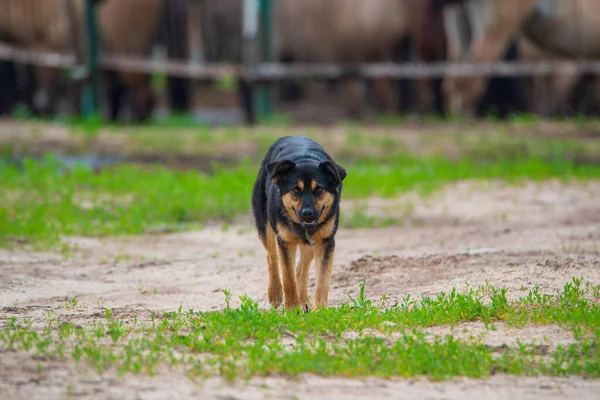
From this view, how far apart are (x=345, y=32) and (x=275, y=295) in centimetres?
1301

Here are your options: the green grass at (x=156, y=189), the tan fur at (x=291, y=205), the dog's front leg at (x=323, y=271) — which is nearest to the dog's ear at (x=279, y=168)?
the tan fur at (x=291, y=205)

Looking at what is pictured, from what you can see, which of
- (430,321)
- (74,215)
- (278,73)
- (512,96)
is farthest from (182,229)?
(512,96)

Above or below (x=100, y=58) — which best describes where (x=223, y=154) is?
below

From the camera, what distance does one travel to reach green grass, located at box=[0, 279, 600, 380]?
5.24m

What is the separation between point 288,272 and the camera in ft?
22.2

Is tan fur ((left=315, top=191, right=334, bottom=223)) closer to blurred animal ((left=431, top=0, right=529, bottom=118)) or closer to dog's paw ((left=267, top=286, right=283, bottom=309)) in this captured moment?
dog's paw ((left=267, top=286, right=283, bottom=309))

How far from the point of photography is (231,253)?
347 inches

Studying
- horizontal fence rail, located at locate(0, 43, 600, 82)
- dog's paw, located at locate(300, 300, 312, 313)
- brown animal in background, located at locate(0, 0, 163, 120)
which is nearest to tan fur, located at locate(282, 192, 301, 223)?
dog's paw, located at locate(300, 300, 312, 313)

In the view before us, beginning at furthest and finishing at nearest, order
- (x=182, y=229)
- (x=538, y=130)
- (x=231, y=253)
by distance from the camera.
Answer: (x=538, y=130)
(x=182, y=229)
(x=231, y=253)

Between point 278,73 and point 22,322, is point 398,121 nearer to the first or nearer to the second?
point 278,73

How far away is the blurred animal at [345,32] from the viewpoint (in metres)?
19.1

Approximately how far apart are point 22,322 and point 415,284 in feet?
8.58

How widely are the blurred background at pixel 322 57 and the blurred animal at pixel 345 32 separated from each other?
0.02 meters

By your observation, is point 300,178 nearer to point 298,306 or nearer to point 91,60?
point 298,306
